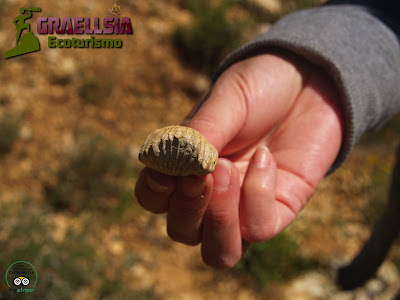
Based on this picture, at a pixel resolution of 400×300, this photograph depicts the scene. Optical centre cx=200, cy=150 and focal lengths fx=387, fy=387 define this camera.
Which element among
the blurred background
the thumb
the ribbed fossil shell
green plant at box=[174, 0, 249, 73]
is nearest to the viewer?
the ribbed fossil shell

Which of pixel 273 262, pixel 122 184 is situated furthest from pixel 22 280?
pixel 273 262

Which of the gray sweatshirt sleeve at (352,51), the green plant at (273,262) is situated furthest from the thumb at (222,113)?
the green plant at (273,262)

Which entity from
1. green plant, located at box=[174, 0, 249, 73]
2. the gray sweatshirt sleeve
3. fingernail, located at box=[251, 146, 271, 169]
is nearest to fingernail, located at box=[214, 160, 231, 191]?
fingernail, located at box=[251, 146, 271, 169]

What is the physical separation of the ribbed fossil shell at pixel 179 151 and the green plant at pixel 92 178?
2.15m

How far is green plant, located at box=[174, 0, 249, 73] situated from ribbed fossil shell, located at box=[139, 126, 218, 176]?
3.58 meters

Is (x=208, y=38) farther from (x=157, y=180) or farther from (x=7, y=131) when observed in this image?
(x=157, y=180)

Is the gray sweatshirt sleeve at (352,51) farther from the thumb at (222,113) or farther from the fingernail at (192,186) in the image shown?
the fingernail at (192,186)

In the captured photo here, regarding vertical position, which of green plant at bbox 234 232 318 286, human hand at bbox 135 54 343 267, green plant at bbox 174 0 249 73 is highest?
human hand at bbox 135 54 343 267

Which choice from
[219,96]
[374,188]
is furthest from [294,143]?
[374,188]

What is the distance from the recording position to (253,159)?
5.34 ft

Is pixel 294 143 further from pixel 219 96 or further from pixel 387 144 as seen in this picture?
pixel 387 144

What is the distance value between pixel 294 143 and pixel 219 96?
46 centimetres

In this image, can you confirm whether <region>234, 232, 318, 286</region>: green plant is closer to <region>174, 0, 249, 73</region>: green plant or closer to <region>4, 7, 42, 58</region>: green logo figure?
<region>174, 0, 249, 73</region>: green plant

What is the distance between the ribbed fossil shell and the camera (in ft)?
3.92
